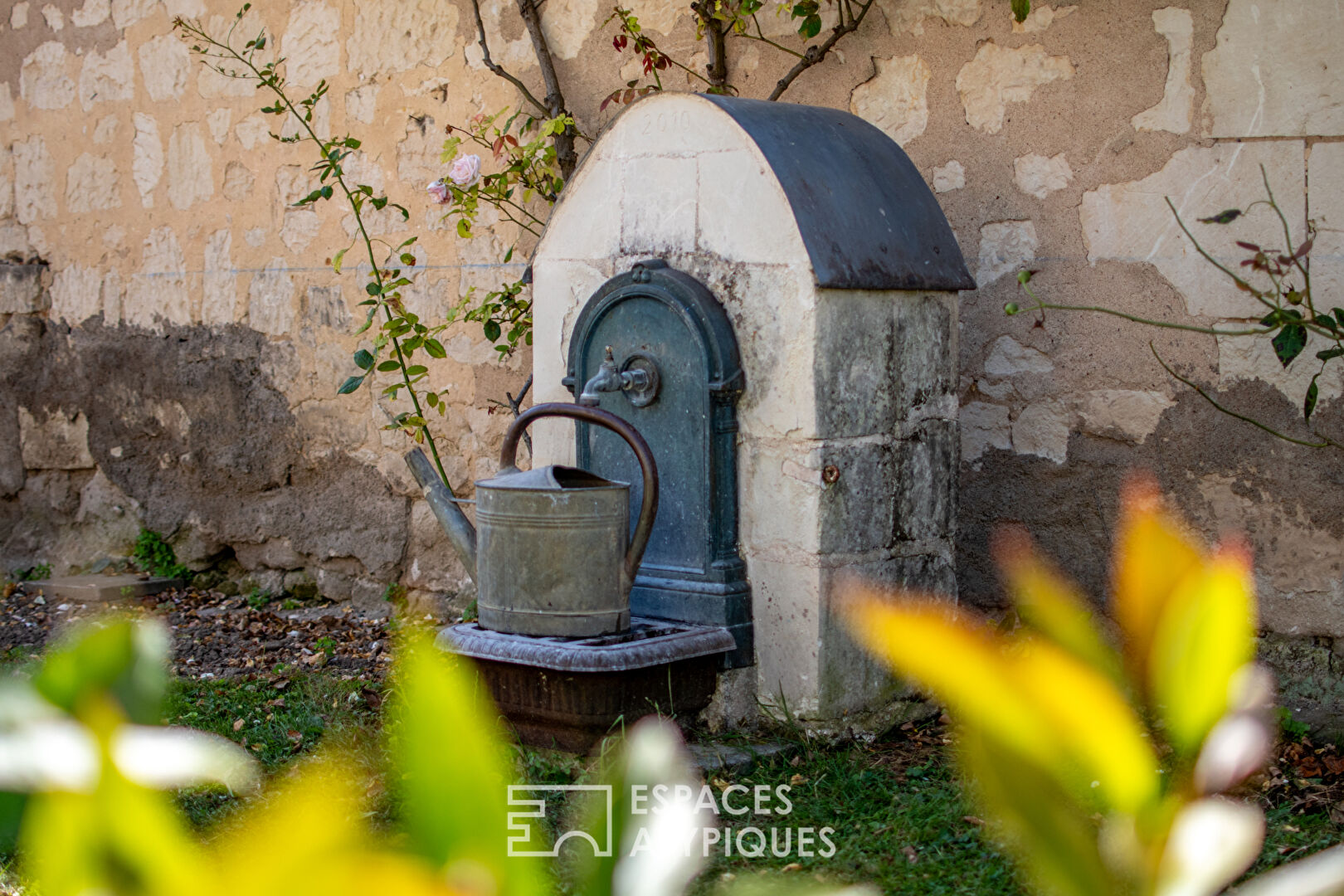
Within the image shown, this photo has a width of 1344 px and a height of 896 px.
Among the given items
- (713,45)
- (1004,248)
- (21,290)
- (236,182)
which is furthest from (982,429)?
(21,290)

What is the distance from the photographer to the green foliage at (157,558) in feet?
17.1

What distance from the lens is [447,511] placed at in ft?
11.5

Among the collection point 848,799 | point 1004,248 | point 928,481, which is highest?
Answer: point 1004,248

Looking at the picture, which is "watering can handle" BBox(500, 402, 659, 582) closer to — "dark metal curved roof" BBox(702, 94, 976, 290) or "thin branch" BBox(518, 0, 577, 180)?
"dark metal curved roof" BBox(702, 94, 976, 290)

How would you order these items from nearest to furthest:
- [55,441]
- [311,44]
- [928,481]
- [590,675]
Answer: [590,675] → [928,481] → [311,44] → [55,441]

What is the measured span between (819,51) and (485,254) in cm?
133

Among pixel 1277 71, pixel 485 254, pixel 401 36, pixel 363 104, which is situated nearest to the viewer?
pixel 1277 71

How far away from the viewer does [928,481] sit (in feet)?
10.8

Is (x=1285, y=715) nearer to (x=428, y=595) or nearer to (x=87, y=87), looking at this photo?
(x=428, y=595)

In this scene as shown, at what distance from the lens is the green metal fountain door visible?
10.3 feet

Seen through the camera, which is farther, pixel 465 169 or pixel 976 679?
pixel 465 169

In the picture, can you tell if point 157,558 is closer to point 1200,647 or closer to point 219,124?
point 219,124

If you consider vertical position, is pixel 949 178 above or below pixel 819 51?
below

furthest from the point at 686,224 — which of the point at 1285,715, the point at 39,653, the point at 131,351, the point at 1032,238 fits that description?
the point at 131,351
